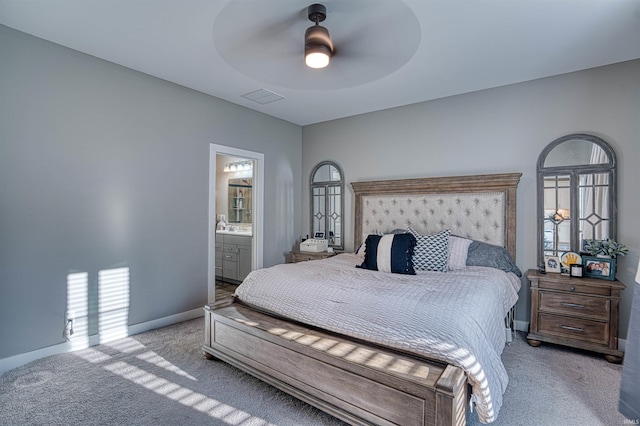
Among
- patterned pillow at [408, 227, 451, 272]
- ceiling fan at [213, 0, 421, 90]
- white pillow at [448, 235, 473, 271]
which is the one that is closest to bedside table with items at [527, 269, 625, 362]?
white pillow at [448, 235, 473, 271]

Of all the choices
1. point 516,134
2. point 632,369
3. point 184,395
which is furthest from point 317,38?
point 184,395

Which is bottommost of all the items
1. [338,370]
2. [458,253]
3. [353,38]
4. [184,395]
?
[184,395]

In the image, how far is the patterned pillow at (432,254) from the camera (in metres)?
3.01

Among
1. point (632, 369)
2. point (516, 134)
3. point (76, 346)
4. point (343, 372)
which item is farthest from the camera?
point (516, 134)

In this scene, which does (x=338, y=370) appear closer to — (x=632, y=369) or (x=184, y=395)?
(x=184, y=395)

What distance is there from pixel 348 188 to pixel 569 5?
2976mm

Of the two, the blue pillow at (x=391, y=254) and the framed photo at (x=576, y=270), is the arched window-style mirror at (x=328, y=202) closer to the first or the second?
the blue pillow at (x=391, y=254)

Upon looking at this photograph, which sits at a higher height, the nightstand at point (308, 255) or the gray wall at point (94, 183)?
the gray wall at point (94, 183)

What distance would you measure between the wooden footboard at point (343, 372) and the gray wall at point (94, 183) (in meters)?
1.28

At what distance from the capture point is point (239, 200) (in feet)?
20.1

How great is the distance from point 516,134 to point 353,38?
2.10 metres

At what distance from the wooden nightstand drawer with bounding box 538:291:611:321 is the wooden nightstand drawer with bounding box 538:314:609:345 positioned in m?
0.05

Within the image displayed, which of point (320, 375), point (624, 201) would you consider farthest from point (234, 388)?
point (624, 201)

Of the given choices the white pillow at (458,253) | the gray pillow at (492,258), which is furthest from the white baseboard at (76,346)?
the gray pillow at (492,258)
